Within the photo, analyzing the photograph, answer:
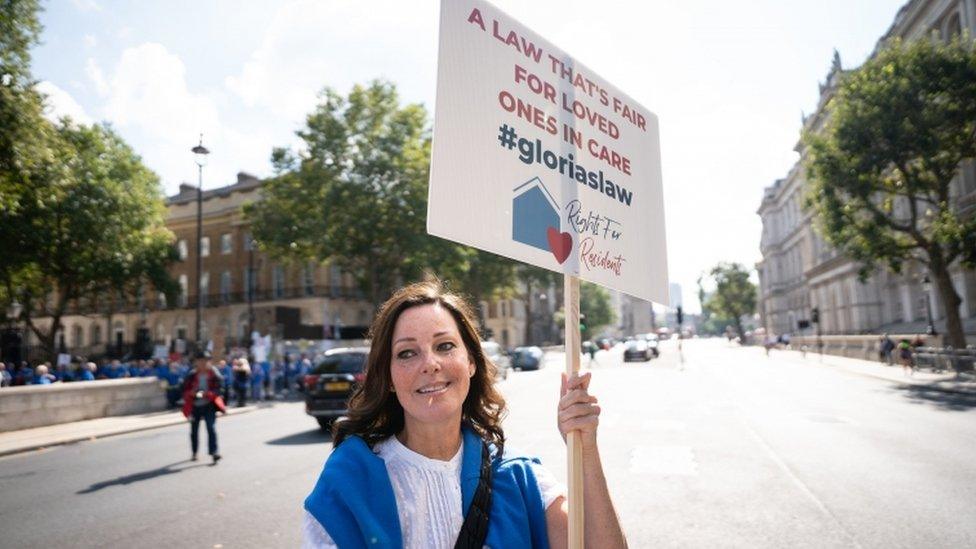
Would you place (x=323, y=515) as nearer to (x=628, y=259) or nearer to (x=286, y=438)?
(x=628, y=259)

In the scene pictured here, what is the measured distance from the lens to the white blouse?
1.95 m

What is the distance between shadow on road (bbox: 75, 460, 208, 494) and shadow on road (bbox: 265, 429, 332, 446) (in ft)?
6.70

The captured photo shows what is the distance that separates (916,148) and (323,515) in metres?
27.3

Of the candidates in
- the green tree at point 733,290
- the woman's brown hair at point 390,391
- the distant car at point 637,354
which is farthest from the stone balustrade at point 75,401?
the green tree at point 733,290

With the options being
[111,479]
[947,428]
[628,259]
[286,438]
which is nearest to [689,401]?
[947,428]

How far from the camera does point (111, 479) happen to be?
9.18 meters

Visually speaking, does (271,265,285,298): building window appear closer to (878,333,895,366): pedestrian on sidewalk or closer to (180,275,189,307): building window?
(180,275,189,307): building window

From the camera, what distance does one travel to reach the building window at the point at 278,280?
54266mm

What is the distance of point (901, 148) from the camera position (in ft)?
76.4

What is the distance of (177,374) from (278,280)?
3320 cm

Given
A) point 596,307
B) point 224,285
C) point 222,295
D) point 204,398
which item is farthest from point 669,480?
point 596,307

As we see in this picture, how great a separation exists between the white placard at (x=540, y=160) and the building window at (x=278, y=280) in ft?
179

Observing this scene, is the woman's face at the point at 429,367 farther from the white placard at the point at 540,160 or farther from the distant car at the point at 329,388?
the distant car at the point at 329,388

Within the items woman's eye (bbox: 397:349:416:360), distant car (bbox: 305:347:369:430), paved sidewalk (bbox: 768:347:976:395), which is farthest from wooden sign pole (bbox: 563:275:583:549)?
paved sidewalk (bbox: 768:347:976:395)
